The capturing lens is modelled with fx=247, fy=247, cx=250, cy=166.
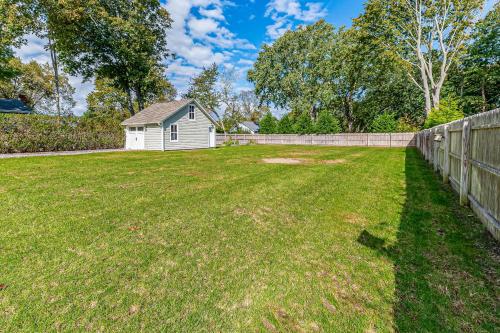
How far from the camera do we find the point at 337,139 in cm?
2675

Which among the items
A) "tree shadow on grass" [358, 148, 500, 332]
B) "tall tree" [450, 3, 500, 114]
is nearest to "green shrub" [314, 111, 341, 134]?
"tall tree" [450, 3, 500, 114]

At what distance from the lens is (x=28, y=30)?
1955cm

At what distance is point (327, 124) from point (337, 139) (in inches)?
78.2

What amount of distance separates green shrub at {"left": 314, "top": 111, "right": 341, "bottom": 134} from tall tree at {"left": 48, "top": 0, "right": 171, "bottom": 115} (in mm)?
18168

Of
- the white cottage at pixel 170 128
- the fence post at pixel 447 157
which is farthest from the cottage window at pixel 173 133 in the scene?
the fence post at pixel 447 157

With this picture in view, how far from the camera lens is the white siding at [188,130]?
19.9 meters

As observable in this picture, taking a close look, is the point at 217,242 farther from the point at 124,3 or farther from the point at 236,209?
the point at 124,3

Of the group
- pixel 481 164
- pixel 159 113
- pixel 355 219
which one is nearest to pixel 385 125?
pixel 159 113

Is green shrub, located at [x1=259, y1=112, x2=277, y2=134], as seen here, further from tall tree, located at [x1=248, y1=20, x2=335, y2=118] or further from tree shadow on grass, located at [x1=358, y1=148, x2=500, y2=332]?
tree shadow on grass, located at [x1=358, y1=148, x2=500, y2=332]

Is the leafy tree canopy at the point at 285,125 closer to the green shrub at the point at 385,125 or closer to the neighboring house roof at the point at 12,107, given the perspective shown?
the green shrub at the point at 385,125

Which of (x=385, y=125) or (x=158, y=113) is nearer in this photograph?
(x=158, y=113)

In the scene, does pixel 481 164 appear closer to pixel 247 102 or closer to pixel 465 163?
pixel 465 163

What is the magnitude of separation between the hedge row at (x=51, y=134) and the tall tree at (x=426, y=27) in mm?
23799

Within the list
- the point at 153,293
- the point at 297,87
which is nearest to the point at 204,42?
the point at 297,87
